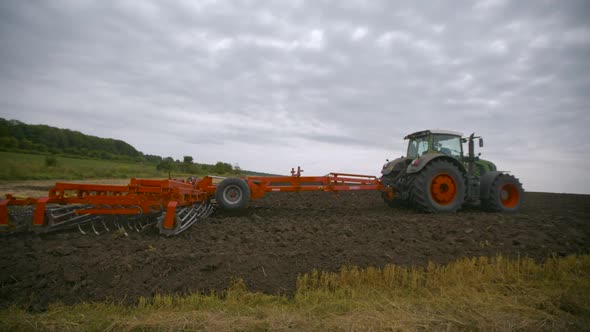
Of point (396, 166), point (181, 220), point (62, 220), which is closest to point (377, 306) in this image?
point (181, 220)

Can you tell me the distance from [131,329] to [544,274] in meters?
4.88

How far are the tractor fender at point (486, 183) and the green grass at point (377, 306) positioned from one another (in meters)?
3.67

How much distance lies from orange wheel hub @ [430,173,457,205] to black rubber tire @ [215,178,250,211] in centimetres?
423

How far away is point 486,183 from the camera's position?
7.56m

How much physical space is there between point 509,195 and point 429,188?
2700 mm

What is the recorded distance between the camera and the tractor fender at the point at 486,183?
294 inches

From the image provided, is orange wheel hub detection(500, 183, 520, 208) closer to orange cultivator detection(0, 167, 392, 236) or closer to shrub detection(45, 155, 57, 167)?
orange cultivator detection(0, 167, 392, 236)

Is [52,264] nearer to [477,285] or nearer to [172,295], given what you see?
[172,295]

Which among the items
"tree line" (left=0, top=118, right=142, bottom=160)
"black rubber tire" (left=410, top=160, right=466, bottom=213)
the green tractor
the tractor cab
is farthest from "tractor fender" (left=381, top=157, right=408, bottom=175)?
"tree line" (left=0, top=118, right=142, bottom=160)

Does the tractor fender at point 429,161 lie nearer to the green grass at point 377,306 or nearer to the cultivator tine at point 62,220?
the green grass at point 377,306

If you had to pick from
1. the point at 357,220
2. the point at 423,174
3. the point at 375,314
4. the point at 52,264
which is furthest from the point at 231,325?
the point at 423,174

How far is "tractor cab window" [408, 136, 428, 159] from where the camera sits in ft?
25.9

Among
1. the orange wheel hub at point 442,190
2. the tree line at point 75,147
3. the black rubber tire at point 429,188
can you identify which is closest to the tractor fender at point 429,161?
the black rubber tire at point 429,188

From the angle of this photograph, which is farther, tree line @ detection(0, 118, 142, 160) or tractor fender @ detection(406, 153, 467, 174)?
tree line @ detection(0, 118, 142, 160)
